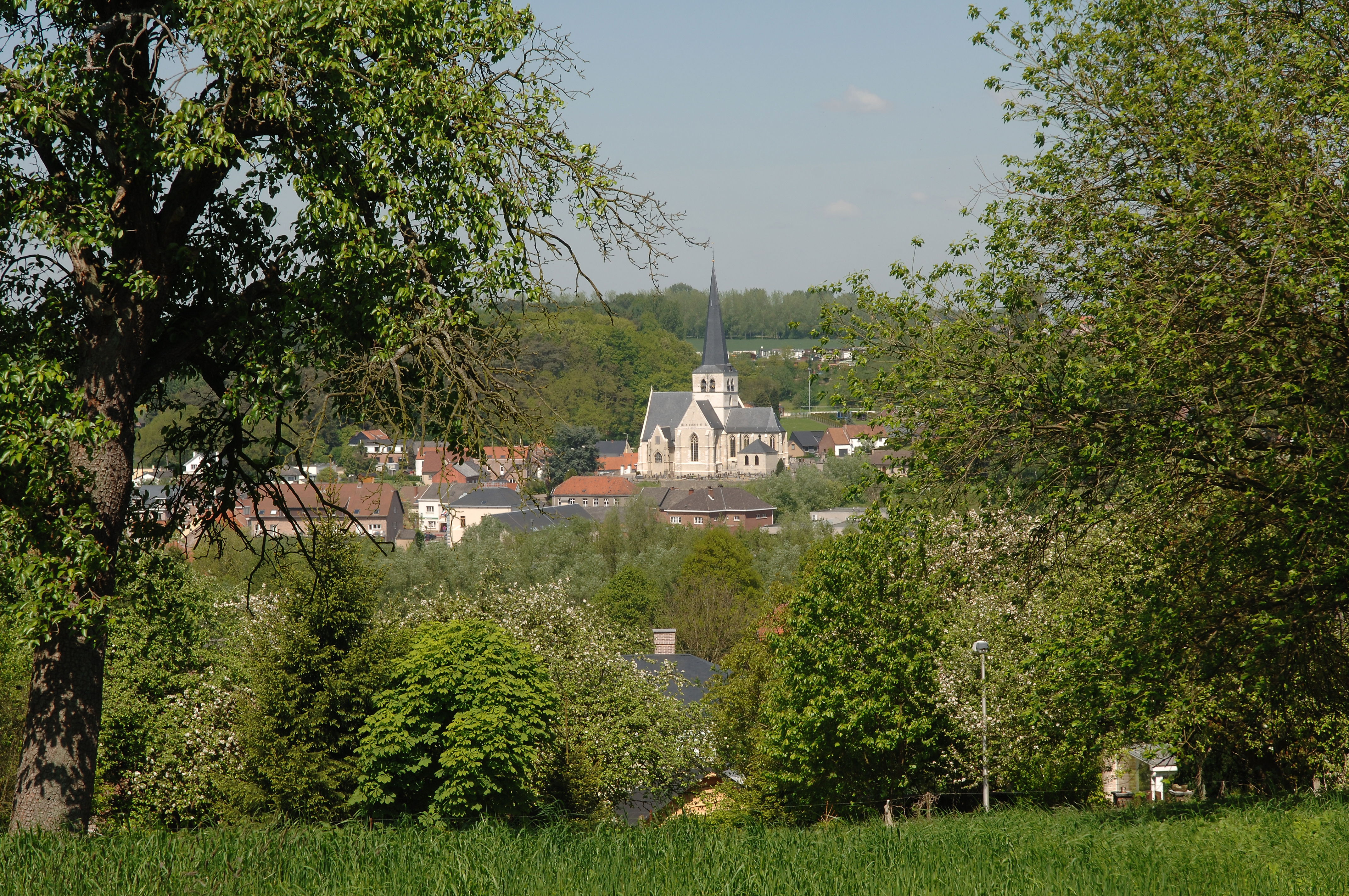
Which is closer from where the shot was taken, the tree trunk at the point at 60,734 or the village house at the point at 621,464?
the tree trunk at the point at 60,734

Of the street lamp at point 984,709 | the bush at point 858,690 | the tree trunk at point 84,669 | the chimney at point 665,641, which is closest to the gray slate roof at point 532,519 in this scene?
the chimney at point 665,641

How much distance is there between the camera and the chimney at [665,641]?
4500 cm

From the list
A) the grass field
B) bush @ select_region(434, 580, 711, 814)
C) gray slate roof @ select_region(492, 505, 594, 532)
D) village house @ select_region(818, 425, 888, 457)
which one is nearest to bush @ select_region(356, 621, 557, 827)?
bush @ select_region(434, 580, 711, 814)

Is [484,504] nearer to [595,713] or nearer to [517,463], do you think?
[595,713]

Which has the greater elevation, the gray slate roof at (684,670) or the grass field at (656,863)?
the grass field at (656,863)

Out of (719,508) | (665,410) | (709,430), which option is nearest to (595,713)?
(719,508)

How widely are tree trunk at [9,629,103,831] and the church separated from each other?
15029 centimetres

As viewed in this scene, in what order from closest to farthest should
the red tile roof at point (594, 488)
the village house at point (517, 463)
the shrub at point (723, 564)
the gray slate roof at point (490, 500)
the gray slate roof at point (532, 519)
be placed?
the village house at point (517, 463), the shrub at point (723, 564), the gray slate roof at point (532, 519), the gray slate roof at point (490, 500), the red tile roof at point (594, 488)

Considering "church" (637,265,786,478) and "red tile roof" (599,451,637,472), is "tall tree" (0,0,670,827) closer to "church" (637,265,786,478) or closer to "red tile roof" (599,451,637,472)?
"church" (637,265,786,478)

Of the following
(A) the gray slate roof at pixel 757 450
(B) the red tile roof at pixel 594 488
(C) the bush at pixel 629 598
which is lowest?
(C) the bush at pixel 629 598

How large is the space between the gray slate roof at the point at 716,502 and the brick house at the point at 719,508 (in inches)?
1.4

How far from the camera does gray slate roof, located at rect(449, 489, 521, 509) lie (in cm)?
11394

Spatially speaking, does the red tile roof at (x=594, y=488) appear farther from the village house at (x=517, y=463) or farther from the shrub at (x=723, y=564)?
the village house at (x=517, y=463)

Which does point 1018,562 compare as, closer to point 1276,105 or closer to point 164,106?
point 1276,105
